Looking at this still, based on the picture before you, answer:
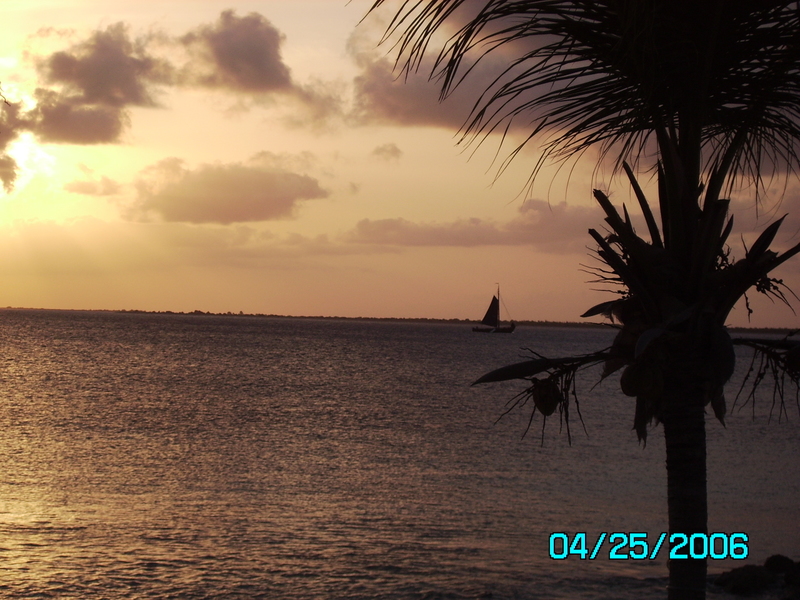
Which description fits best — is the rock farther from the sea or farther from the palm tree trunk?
the palm tree trunk

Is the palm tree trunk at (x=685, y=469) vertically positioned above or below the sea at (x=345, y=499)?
above

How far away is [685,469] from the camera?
3471 mm

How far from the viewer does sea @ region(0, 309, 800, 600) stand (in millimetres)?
11492

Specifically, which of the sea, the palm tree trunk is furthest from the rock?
the palm tree trunk

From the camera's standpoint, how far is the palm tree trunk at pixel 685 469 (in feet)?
10.9

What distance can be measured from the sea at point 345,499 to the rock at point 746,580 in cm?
96

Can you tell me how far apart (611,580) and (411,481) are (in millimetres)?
8943

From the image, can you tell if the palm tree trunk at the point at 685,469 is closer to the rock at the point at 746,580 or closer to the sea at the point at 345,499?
A: the sea at the point at 345,499

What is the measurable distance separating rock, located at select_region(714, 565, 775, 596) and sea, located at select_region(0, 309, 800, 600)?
37.7 inches

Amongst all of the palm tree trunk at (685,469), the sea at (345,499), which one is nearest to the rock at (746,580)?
the sea at (345,499)

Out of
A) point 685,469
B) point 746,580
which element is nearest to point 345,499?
point 746,580

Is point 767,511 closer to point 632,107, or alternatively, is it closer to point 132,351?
point 632,107

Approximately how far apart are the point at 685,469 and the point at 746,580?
889cm

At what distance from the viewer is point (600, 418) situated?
3625cm
